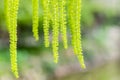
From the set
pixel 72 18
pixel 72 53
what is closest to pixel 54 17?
pixel 72 18

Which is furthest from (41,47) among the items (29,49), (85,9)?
(85,9)

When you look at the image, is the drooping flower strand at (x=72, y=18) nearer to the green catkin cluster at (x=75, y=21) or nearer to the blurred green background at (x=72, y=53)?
the green catkin cluster at (x=75, y=21)

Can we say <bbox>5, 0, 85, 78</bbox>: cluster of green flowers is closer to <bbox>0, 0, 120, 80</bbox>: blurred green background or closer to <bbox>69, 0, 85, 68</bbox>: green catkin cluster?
<bbox>69, 0, 85, 68</bbox>: green catkin cluster

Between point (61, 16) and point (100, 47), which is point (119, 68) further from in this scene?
point (61, 16)

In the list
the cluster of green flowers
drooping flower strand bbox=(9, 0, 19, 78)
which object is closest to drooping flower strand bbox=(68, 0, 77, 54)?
the cluster of green flowers

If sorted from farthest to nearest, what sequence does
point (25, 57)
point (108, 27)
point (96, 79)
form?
point (108, 27) < point (96, 79) < point (25, 57)

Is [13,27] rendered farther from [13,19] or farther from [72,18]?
[72,18]

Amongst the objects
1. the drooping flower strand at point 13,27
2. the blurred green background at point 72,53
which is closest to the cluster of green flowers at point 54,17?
the drooping flower strand at point 13,27

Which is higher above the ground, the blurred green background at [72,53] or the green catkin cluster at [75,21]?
the green catkin cluster at [75,21]
